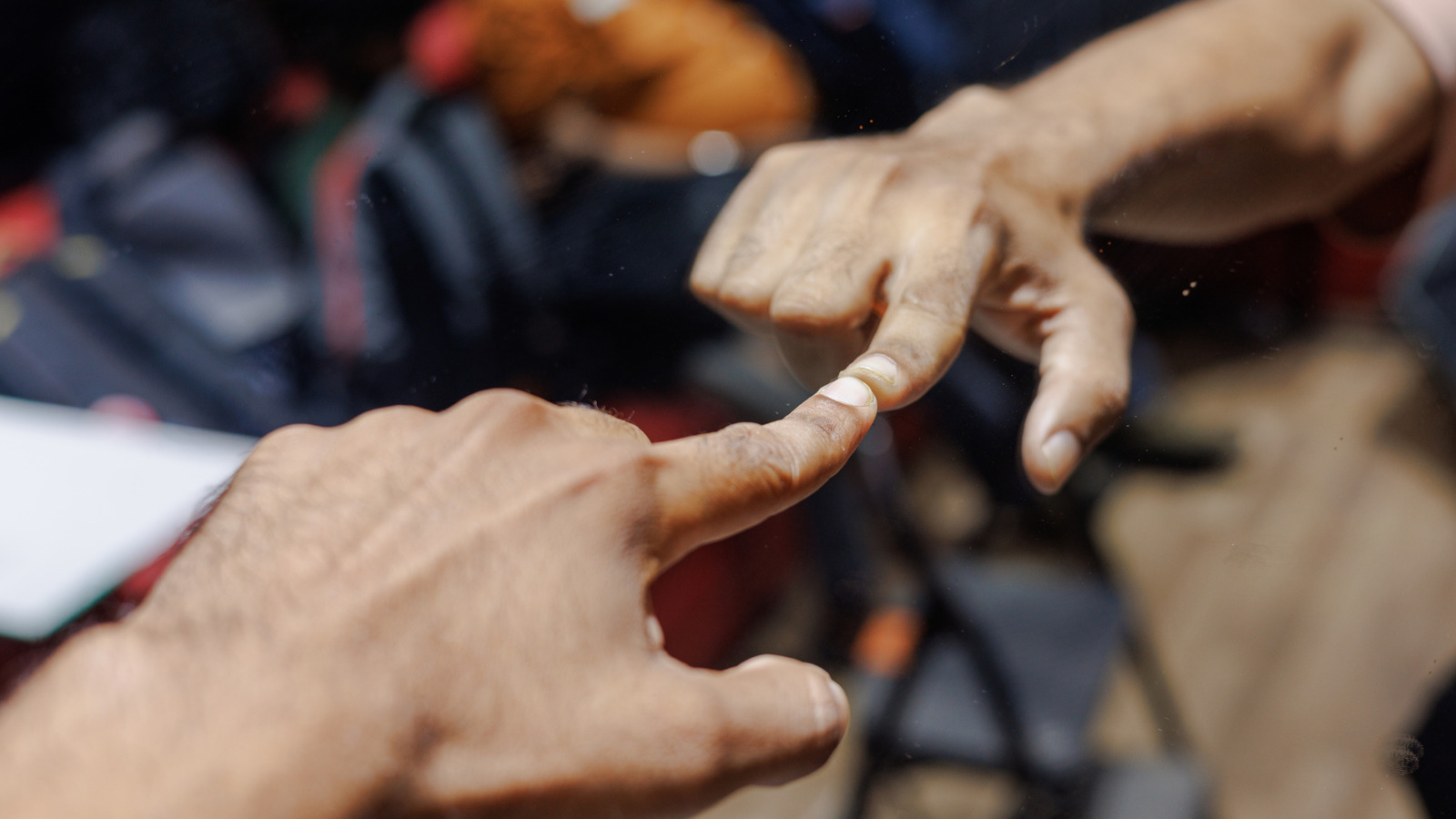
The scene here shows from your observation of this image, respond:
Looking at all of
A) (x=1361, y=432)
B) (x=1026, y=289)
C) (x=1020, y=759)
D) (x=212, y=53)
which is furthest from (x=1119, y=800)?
(x=212, y=53)

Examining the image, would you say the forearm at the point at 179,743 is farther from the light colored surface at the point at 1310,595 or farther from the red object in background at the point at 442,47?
the red object in background at the point at 442,47

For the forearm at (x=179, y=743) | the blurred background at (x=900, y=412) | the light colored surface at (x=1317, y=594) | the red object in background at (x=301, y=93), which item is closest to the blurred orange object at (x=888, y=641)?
the blurred background at (x=900, y=412)

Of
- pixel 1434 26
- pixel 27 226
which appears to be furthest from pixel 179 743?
pixel 27 226

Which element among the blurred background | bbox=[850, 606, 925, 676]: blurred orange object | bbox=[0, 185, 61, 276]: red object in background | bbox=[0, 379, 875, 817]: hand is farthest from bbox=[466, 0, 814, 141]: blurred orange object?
bbox=[0, 185, 61, 276]: red object in background

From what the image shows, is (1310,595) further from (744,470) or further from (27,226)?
(27,226)

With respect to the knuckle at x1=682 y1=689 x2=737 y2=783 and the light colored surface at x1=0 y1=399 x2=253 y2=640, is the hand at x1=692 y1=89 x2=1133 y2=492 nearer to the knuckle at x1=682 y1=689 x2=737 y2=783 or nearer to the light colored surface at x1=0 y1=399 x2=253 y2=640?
the knuckle at x1=682 y1=689 x2=737 y2=783

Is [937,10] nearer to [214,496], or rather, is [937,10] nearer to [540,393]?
[540,393]

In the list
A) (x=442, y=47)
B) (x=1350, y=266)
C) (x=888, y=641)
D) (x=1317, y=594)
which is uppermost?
(x=442, y=47)
